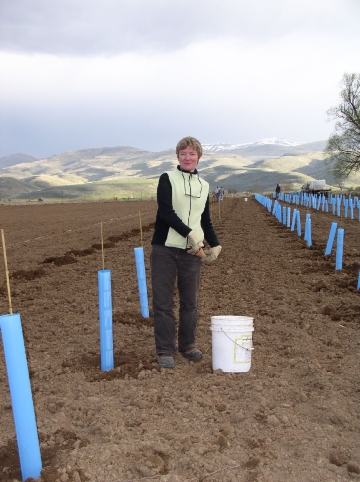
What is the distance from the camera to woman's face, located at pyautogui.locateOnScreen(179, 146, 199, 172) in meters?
4.39

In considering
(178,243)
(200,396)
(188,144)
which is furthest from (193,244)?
(200,396)

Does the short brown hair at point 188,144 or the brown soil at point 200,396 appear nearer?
the brown soil at point 200,396

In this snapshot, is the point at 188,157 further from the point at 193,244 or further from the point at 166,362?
the point at 166,362

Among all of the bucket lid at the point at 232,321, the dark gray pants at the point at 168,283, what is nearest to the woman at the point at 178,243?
the dark gray pants at the point at 168,283

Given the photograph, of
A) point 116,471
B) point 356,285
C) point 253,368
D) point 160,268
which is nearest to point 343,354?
point 253,368

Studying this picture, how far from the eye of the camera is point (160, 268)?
453cm

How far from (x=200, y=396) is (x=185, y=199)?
1.63 meters

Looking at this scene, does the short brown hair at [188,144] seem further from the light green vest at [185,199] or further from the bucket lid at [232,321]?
the bucket lid at [232,321]

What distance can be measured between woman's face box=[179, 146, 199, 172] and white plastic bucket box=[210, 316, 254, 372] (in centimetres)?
132

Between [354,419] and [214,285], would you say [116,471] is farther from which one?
[214,285]

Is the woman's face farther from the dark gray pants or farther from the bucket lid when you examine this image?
the bucket lid

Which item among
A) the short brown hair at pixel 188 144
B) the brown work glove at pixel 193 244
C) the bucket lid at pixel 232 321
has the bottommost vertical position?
the bucket lid at pixel 232 321

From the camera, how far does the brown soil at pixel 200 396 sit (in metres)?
2.93

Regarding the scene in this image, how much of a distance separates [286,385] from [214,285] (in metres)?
4.48
